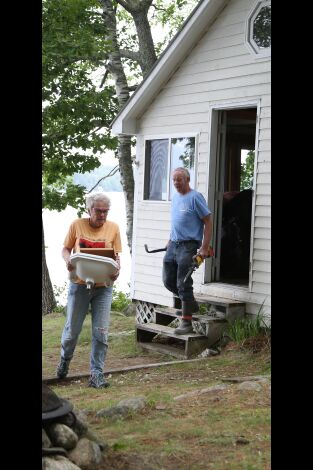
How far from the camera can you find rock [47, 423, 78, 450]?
4.12m

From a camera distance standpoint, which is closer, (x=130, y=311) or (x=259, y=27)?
(x=259, y=27)

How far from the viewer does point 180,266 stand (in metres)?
8.93

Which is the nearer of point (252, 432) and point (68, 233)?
point (252, 432)

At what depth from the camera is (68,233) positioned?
6.71m

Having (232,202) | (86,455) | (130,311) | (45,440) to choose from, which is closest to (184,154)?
(232,202)

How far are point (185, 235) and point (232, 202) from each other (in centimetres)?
188

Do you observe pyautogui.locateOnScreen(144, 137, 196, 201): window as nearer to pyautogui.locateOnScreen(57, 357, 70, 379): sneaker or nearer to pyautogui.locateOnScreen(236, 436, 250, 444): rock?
pyautogui.locateOnScreen(57, 357, 70, 379): sneaker

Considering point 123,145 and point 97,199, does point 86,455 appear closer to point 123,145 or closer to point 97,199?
point 97,199

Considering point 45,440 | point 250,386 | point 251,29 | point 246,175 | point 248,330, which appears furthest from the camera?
point 246,175

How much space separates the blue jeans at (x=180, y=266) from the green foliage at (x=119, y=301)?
7.24m

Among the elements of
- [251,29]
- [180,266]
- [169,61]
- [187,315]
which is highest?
[251,29]
